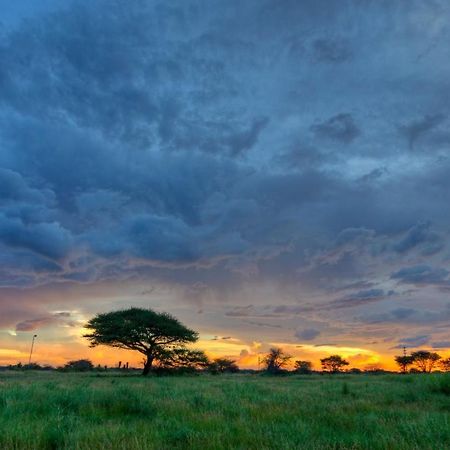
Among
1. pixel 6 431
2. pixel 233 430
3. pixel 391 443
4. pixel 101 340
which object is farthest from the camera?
pixel 101 340

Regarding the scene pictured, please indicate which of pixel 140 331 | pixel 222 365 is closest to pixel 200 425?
pixel 140 331

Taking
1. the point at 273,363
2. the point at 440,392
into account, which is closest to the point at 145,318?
the point at 273,363

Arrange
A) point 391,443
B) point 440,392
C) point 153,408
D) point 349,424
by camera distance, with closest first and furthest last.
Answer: point 391,443
point 349,424
point 153,408
point 440,392

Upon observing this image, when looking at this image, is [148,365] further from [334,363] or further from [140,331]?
[334,363]

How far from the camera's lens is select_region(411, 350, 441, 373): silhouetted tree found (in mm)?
103562

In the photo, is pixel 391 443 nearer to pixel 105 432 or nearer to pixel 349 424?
pixel 349 424

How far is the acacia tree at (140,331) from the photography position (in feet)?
181

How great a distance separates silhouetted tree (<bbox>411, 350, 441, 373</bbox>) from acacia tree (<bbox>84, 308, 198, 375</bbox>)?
7160cm

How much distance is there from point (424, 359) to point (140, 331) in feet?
261

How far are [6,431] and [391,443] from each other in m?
6.53

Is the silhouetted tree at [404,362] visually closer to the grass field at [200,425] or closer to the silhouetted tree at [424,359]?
the silhouetted tree at [424,359]

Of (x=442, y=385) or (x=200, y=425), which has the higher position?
(x=442, y=385)

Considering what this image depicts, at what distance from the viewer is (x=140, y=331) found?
5581 cm

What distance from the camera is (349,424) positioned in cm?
930
